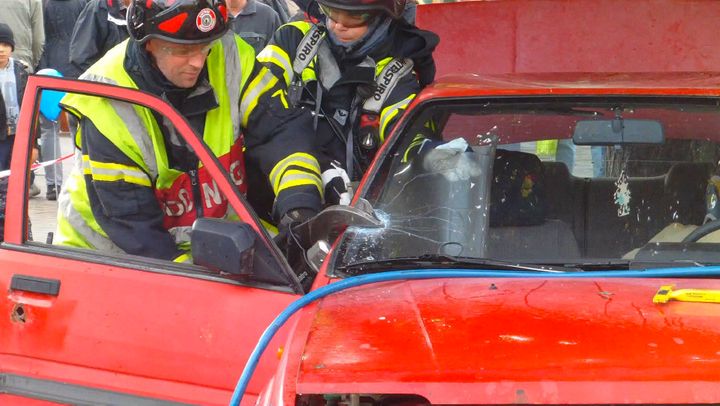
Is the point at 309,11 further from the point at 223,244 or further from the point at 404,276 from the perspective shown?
the point at 404,276

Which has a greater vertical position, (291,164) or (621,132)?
(621,132)

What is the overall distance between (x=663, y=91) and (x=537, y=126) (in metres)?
0.42

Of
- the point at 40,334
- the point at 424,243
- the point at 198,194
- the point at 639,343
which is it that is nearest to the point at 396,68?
the point at 198,194

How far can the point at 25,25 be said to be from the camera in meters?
8.59

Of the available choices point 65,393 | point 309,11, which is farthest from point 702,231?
point 309,11

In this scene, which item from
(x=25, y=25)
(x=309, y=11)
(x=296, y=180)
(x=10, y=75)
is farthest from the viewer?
(x=25, y=25)

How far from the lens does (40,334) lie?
121 inches

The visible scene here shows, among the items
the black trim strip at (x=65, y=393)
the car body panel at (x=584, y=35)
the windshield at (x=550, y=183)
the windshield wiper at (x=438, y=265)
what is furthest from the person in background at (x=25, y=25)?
the windshield wiper at (x=438, y=265)

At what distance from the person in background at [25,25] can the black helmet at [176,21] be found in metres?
5.61

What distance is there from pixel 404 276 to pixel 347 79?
1772 millimetres

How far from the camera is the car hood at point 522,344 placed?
6.24ft

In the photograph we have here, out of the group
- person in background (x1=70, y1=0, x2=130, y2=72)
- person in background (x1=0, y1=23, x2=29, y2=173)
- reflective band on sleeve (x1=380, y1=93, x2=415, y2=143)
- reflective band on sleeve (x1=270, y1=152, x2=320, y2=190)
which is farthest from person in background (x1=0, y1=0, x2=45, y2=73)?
reflective band on sleeve (x1=270, y1=152, x2=320, y2=190)

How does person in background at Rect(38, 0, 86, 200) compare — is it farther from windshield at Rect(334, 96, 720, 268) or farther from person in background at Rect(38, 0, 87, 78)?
windshield at Rect(334, 96, 720, 268)

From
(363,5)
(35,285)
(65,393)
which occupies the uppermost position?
(363,5)
